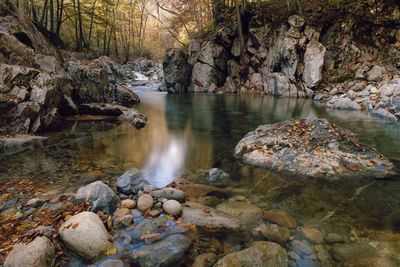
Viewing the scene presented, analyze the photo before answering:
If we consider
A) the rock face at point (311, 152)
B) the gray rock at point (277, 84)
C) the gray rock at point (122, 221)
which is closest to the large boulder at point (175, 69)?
the gray rock at point (277, 84)

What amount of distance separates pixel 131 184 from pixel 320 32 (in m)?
21.5

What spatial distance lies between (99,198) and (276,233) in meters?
2.36

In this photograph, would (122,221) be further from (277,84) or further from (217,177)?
(277,84)

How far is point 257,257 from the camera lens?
2.34 m

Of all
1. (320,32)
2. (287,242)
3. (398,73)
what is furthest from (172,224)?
(320,32)

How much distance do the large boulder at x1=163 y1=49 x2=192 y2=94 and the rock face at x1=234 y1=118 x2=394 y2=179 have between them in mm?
20539

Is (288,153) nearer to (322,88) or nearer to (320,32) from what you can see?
(322,88)

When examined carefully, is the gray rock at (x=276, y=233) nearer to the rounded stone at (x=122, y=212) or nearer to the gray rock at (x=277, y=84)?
the rounded stone at (x=122, y=212)

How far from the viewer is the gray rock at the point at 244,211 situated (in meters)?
3.14

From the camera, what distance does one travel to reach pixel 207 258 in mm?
2443

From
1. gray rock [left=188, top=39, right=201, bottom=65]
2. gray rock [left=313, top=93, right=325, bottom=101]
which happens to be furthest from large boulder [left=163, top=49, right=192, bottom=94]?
gray rock [left=313, top=93, right=325, bottom=101]

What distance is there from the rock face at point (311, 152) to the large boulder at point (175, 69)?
20539 millimetres

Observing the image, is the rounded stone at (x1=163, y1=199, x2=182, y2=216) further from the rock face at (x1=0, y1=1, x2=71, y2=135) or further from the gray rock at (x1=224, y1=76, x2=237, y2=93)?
the gray rock at (x1=224, y1=76, x2=237, y2=93)

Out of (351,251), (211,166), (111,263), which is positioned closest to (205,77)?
(211,166)
